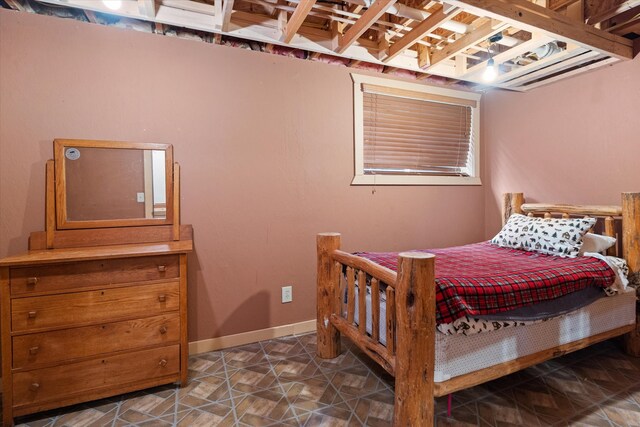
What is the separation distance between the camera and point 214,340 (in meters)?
2.34

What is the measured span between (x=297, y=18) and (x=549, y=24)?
1.60m

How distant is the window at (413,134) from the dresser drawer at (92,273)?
65.4 inches

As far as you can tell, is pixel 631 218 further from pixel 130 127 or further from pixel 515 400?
pixel 130 127

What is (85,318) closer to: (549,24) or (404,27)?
(404,27)

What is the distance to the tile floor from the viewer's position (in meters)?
1.59

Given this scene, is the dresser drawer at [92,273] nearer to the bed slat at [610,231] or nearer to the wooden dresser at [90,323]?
the wooden dresser at [90,323]

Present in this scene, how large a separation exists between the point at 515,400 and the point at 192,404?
177cm

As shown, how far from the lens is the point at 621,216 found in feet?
7.59

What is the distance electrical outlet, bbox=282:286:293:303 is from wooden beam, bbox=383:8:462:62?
205 centimetres

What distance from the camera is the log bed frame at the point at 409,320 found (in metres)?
1.38

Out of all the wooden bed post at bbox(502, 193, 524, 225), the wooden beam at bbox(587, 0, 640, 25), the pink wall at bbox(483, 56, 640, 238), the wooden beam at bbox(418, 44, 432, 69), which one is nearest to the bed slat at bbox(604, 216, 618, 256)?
the pink wall at bbox(483, 56, 640, 238)

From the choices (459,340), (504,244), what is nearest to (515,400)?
(459,340)

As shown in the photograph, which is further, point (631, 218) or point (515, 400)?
point (631, 218)

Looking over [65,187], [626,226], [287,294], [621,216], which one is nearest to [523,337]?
[626,226]
